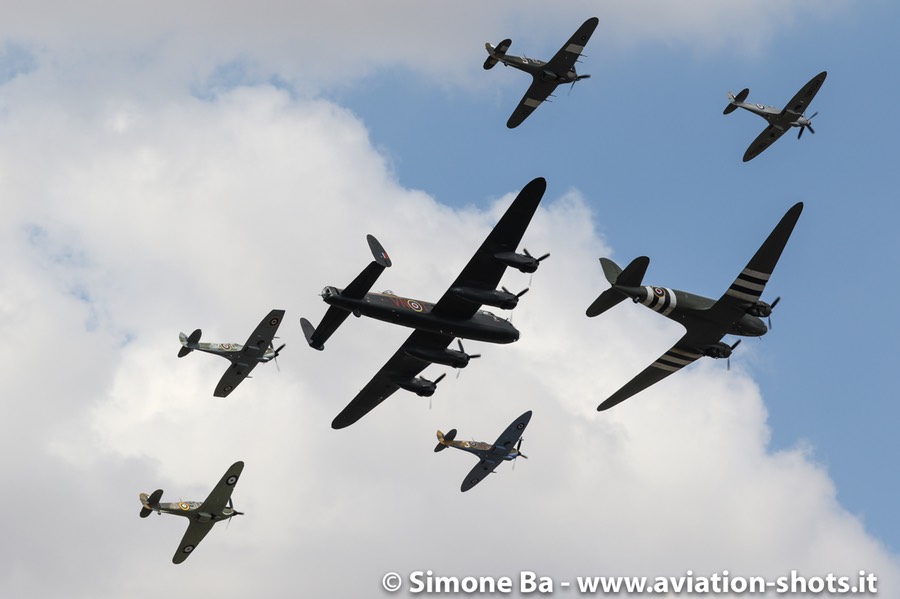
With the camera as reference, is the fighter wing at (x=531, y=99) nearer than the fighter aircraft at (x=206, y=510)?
No

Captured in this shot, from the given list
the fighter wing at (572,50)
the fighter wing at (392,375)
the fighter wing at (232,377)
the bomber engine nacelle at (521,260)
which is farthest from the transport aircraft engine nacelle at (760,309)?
the fighter wing at (232,377)

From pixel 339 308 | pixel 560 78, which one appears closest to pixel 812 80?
pixel 560 78

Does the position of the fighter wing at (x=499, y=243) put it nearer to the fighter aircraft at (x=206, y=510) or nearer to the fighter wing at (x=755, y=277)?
the fighter wing at (x=755, y=277)

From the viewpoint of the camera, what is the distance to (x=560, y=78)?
87375 mm

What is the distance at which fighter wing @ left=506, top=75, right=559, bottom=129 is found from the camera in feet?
289

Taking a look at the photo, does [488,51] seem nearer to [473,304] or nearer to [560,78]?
[560,78]

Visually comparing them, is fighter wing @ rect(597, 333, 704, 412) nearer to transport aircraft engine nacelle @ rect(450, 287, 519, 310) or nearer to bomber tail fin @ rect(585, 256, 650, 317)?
bomber tail fin @ rect(585, 256, 650, 317)

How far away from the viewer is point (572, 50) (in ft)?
281

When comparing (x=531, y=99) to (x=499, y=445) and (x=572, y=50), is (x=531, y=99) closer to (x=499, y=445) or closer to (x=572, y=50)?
(x=572, y=50)

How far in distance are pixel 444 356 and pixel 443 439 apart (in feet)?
76.3

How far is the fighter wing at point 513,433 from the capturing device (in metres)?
93.9

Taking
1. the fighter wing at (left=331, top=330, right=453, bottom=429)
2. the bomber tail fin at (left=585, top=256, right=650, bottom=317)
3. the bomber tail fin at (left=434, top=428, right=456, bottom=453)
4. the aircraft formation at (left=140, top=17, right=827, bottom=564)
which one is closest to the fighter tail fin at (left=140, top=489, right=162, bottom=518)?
the aircraft formation at (left=140, top=17, right=827, bottom=564)

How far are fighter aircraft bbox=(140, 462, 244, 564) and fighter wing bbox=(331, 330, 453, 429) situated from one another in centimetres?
1040

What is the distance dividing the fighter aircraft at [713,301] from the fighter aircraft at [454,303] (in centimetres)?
518
